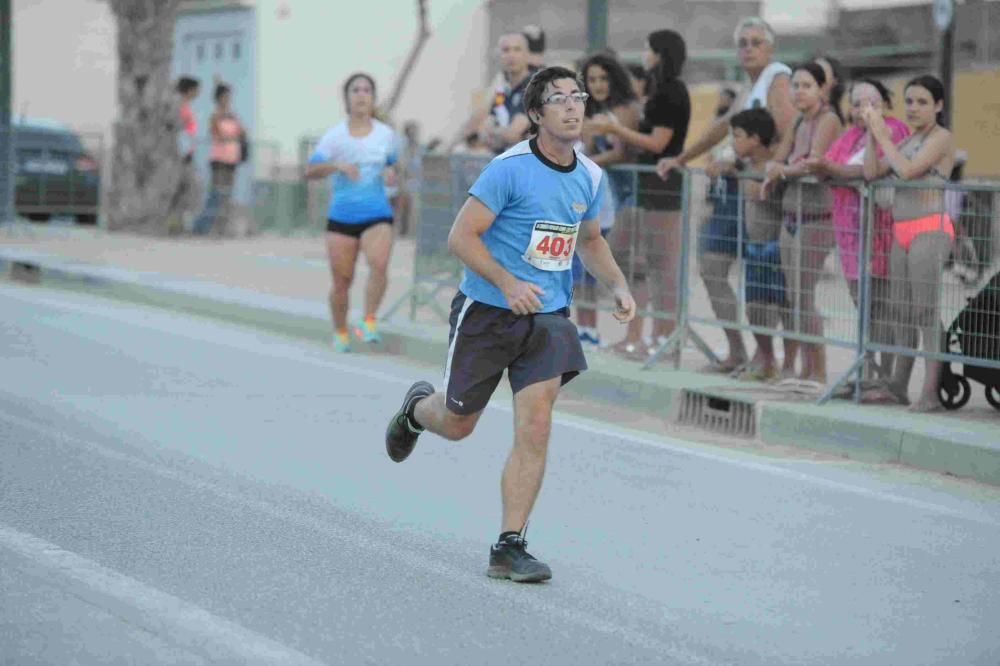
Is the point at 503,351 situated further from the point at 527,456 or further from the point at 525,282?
the point at 527,456

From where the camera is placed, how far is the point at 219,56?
31656 millimetres

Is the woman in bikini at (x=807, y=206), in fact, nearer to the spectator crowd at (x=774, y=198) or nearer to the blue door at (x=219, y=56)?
the spectator crowd at (x=774, y=198)

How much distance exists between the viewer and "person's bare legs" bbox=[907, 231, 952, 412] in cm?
1005

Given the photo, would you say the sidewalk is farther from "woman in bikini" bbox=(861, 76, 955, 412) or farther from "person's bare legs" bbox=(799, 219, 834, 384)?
"woman in bikini" bbox=(861, 76, 955, 412)

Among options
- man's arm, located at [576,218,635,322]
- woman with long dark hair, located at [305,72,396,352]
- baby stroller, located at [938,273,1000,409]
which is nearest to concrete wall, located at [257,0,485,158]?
woman with long dark hair, located at [305,72,396,352]

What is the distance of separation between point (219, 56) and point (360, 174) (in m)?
19.1

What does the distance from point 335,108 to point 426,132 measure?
1623mm

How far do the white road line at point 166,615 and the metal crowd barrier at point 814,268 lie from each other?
5.14 m

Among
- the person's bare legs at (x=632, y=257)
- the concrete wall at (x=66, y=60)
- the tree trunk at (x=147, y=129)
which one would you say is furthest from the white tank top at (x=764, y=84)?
the concrete wall at (x=66, y=60)

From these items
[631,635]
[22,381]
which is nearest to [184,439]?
[22,381]

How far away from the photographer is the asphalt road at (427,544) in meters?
5.89

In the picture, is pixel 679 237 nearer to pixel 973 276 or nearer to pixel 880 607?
pixel 973 276

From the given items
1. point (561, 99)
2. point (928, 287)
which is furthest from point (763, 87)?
point (561, 99)

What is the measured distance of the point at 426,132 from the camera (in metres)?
32.2
